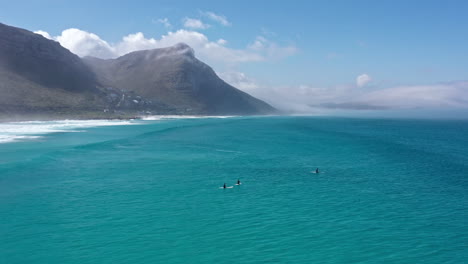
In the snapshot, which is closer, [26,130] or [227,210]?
[227,210]

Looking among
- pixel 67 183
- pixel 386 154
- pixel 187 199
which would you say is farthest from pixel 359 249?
pixel 386 154

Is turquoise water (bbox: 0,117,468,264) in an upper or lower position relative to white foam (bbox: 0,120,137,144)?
lower

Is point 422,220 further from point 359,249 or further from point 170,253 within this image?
point 170,253

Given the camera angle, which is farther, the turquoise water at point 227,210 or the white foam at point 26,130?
the white foam at point 26,130

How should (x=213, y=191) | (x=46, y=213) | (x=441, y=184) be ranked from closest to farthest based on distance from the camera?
(x=46, y=213)
(x=213, y=191)
(x=441, y=184)

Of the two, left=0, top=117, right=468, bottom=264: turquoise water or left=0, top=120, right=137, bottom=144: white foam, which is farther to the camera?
left=0, top=120, right=137, bottom=144: white foam

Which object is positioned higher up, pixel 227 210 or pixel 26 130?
pixel 26 130

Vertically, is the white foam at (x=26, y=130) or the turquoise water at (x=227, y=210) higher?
the white foam at (x=26, y=130)

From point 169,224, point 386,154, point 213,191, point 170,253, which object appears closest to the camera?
point 170,253
